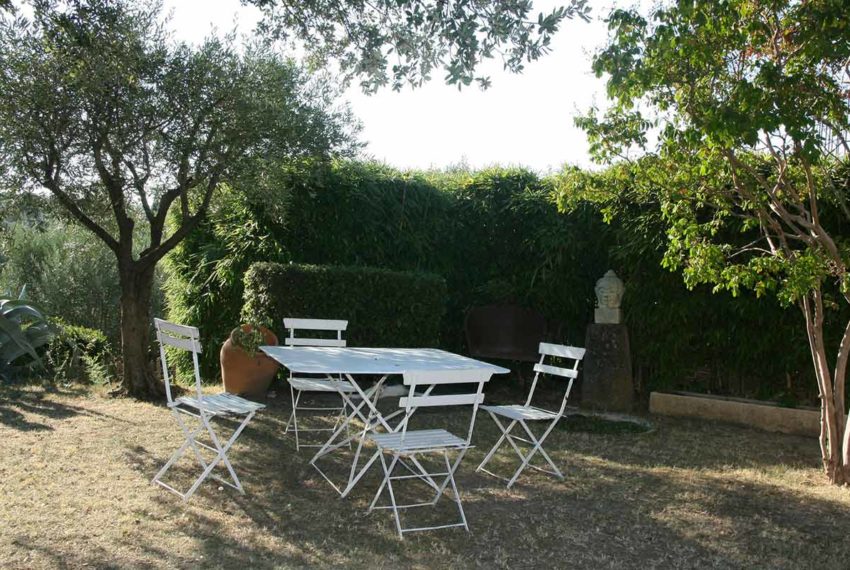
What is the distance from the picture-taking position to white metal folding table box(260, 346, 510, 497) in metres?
4.07

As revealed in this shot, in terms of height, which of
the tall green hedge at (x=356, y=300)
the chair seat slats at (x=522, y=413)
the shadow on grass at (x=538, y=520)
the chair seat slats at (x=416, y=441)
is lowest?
the shadow on grass at (x=538, y=520)

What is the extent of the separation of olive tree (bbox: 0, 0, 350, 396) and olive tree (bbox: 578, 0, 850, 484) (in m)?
3.02

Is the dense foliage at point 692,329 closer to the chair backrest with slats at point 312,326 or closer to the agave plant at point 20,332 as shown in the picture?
the chair backrest with slats at point 312,326

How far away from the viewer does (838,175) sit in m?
5.99

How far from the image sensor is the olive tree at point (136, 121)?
570 cm

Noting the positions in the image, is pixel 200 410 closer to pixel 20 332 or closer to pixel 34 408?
pixel 34 408

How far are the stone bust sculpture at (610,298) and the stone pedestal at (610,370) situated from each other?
0.10 meters

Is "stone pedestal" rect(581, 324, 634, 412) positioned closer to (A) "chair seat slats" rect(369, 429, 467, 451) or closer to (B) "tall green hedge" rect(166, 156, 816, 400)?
(B) "tall green hedge" rect(166, 156, 816, 400)

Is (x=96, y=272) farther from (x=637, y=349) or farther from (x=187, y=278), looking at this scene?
Result: (x=637, y=349)

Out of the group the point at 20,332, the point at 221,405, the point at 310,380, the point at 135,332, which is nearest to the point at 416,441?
the point at 221,405

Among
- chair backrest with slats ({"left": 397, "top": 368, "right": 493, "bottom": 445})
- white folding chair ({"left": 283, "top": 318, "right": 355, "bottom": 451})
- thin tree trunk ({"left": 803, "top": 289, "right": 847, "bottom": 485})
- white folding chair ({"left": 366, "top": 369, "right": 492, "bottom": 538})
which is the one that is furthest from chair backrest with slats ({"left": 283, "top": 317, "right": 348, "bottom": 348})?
thin tree trunk ({"left": 803, "top": 289, "right": 847, "bottom": 485})

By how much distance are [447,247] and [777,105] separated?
192 inches

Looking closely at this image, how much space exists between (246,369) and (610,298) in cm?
361

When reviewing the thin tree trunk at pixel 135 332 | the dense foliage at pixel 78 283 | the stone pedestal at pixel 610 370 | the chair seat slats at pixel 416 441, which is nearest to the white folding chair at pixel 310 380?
the chair seat slats at pixel 416 441
